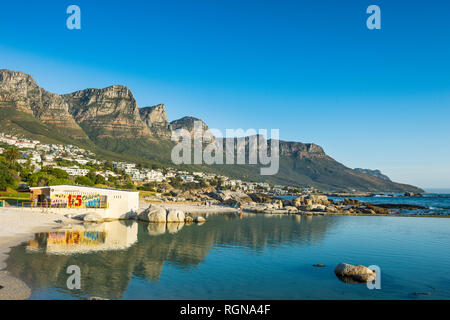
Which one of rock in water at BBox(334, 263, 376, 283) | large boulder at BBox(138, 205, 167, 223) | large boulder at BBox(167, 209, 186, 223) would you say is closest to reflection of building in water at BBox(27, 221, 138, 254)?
large boulder at BBox(138, 205, 167, 223)

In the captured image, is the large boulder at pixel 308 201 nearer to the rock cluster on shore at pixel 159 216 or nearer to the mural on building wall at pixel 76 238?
the rock cluster on shore at pixel 159 216

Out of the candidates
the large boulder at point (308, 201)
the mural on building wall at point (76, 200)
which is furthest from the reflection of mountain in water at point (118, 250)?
the large boulder at point (308, 201)

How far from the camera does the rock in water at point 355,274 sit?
18.8 m

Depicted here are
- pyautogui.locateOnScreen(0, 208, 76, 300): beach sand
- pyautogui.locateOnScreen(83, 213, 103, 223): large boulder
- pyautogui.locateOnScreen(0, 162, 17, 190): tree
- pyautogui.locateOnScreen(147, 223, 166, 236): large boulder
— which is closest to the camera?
pyautogui.locateOnScreen(0, 208, 76, 300): beach sand

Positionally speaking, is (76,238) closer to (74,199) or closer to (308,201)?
(74,199)

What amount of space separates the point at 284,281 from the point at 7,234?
80.7 ft

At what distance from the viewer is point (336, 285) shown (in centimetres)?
1788

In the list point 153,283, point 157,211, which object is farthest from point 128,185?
point 153,283

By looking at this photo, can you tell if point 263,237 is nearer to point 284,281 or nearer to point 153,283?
point 284,281

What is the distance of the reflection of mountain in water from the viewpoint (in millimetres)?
17016

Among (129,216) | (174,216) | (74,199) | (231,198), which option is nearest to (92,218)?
(74,199)

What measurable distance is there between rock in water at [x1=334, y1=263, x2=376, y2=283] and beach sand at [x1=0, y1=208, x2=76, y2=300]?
17096mm

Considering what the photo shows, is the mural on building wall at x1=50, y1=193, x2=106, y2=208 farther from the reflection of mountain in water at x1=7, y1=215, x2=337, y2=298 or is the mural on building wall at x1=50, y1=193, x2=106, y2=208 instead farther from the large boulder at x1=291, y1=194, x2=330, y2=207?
the large boulder at x1=291, y1=194, x2=330, y2=207

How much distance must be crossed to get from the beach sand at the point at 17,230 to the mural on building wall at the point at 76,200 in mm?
3119
